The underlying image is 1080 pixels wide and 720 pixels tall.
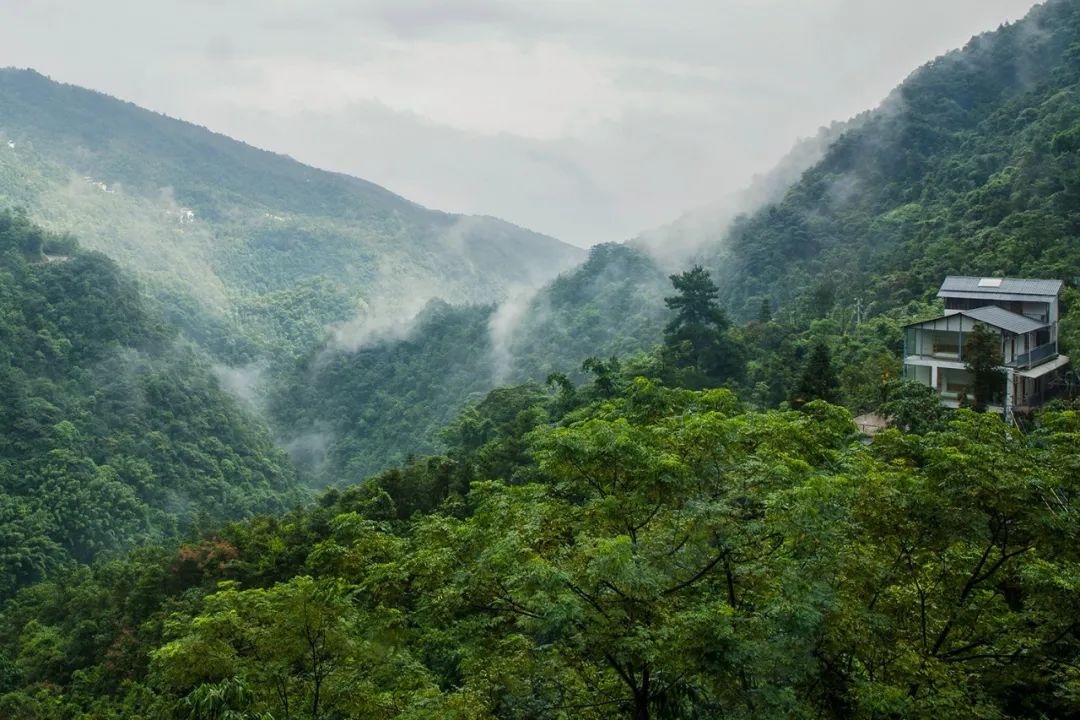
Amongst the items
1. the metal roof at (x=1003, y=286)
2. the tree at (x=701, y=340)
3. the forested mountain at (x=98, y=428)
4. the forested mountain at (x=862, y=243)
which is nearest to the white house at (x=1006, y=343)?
the metal roof at (x=1003, y=286)

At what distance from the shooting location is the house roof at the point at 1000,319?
19.3 m

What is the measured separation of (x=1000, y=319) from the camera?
19.8m

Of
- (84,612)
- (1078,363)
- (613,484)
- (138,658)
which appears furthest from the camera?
(84,612)

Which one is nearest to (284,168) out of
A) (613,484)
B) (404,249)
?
(404,249)

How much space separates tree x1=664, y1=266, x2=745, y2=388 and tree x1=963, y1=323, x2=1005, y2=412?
9.52 meters

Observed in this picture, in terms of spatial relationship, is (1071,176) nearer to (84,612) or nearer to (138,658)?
(138,658)

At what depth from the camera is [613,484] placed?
8.62m

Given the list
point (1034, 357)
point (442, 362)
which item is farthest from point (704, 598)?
point (442, 362)

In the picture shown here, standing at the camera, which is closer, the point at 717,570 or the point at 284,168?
the point at 717,570

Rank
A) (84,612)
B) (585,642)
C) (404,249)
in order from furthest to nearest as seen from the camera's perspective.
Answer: (404,249)
(84,612)
(585,642)

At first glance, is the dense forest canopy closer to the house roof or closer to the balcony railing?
the balcony railing

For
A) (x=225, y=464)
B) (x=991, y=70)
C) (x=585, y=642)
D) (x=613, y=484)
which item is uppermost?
(x=991, y=70)

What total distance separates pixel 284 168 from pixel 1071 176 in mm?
129389

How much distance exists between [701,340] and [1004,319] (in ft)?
34.0
